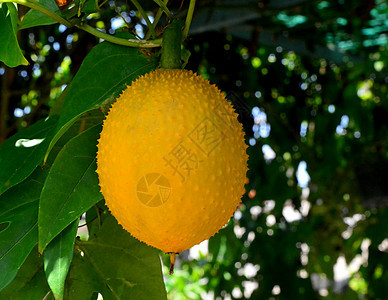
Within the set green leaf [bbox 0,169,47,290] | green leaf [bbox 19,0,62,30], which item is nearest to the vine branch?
green leaf [bbox 19,0,62,30]

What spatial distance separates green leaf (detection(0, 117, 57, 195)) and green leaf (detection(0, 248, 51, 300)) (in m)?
0.12

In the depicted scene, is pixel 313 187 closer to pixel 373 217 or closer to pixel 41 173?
pixel 373 217

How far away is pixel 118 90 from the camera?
538 mm

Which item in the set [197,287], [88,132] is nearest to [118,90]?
[88,132]

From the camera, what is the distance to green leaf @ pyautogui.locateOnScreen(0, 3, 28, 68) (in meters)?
0.54

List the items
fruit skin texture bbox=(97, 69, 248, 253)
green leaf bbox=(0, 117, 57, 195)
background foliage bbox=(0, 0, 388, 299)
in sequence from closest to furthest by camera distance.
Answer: fruit skin texture bbox=(97, 69, 248, 253), green leaf bbox=(0, 117, 57, 195), background foliage bbox=(0, 0, 388, 299)

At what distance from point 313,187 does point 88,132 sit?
1.52m

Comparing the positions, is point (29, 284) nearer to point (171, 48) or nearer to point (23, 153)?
point (23, 153)

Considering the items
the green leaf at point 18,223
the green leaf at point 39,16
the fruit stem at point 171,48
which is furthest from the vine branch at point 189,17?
the green leaf at point 18,223

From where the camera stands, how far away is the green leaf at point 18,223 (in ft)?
1.76

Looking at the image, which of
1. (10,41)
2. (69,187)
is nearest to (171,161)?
(69,187)

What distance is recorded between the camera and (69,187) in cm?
52

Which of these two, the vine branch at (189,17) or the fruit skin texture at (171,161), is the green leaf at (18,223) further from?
the vine branch at (189,17)

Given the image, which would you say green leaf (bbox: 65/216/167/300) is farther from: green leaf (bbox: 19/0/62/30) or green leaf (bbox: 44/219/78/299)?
green leaf (bbox: 19/0/62/30)
